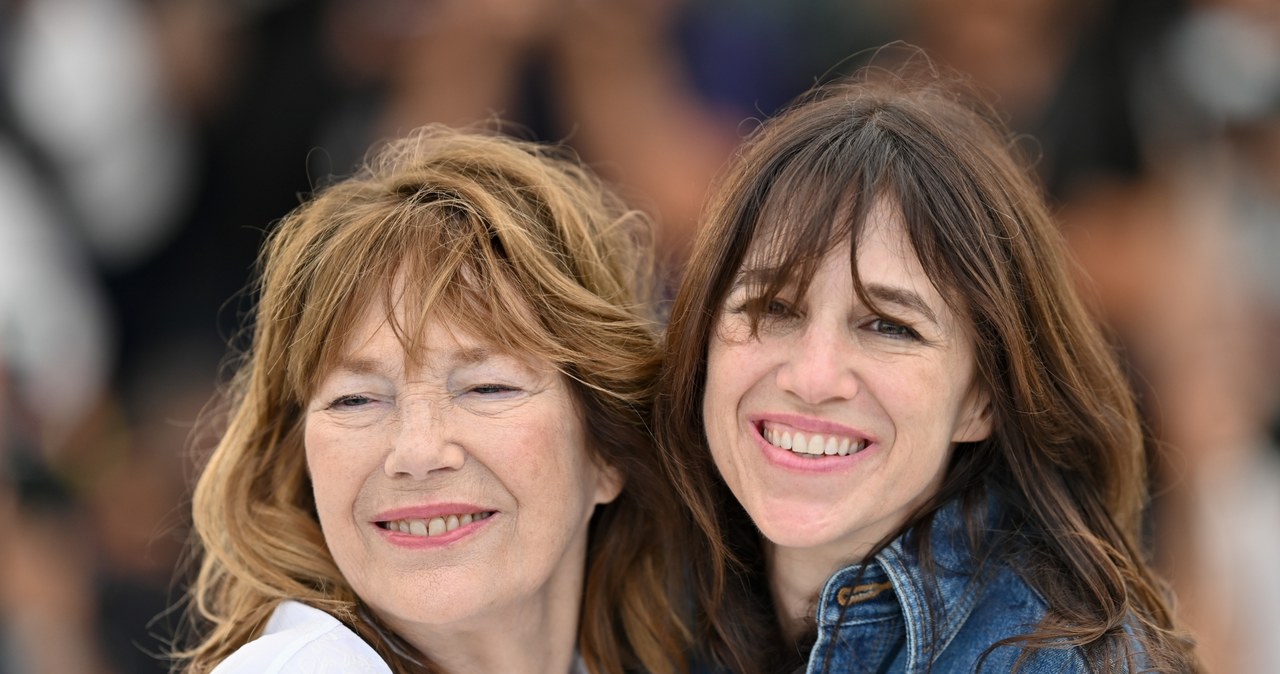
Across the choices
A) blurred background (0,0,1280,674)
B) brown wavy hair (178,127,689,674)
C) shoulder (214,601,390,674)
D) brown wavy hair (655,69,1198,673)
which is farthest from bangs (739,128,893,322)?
blurred background (0,0,1280,674)

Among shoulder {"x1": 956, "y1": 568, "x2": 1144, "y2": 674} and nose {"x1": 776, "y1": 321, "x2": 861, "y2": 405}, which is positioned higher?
nose {"x1": 776, "y1": 321, "x2": 861, "y2": 405}

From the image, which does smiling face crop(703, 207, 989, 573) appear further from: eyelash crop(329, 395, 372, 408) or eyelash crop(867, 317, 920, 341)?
eyelash crop(329, 395, 372, 408)

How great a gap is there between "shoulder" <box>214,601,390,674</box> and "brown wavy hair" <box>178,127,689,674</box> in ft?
0.23

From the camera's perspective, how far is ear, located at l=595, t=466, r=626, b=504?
8.19 feet

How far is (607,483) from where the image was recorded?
2518 millimetres

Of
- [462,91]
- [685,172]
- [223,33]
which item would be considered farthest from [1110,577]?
[223,33]

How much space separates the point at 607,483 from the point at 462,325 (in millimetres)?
462

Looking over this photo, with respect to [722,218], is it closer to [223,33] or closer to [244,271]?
[244,271]

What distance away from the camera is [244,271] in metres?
4.27

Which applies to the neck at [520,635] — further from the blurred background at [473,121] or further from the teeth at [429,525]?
the blurred background at [473,121]

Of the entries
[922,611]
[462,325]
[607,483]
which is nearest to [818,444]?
[922,611]

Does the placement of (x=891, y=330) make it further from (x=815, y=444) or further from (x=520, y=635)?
(x=520, y=635)

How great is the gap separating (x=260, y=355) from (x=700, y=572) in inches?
35.0

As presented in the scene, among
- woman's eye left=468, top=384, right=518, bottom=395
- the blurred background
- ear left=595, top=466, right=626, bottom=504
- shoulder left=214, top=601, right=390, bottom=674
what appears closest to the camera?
shoulder left=214, top=601, right=390, bottom=674
